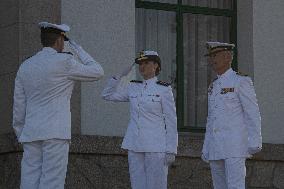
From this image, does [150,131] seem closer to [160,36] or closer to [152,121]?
[152,121]

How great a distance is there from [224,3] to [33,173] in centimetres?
596

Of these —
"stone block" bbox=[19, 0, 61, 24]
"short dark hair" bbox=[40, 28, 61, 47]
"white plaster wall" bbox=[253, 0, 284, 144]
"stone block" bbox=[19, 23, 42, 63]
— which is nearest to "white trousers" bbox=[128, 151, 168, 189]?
"short dark hair" bbox=[40, 28, 61, 47]

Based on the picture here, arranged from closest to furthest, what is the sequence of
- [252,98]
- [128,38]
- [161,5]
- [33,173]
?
[33,173], [252,98], [128,38], [161,5]

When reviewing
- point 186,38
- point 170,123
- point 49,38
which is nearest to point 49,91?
point 49,38

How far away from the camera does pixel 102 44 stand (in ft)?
40.0

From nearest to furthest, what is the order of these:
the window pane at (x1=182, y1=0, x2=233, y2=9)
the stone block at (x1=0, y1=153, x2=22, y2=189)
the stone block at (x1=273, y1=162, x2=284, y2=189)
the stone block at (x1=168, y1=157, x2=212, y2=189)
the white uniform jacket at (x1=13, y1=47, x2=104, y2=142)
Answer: the white uniform jacket at (x1=13, y1=47, x2=104, y2=142) < the stone block at (x1=0, y1=153, x2=22, y2=189) < the stone block at (x1=168, y1=157, x2=212, y2=189) < the stone block at (x1=273, y1=162, x2=284, y2=189) < the window pane at (x1=182, y1=0, x2=233, y2=9)

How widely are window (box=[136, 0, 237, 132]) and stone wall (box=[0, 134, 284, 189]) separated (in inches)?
29.7

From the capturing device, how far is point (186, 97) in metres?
13.5

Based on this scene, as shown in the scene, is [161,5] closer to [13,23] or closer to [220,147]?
[13,23]

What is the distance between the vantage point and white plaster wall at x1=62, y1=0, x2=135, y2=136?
12023 millimetres

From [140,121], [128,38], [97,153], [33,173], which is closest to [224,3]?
[128,38]

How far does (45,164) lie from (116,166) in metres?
3.31

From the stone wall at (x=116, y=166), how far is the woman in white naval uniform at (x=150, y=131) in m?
1.66

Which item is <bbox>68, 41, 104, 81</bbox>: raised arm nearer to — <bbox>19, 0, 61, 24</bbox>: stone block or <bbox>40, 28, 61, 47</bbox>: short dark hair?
<bbox>40, 28, 61, 47</bbox>: short dark hair
